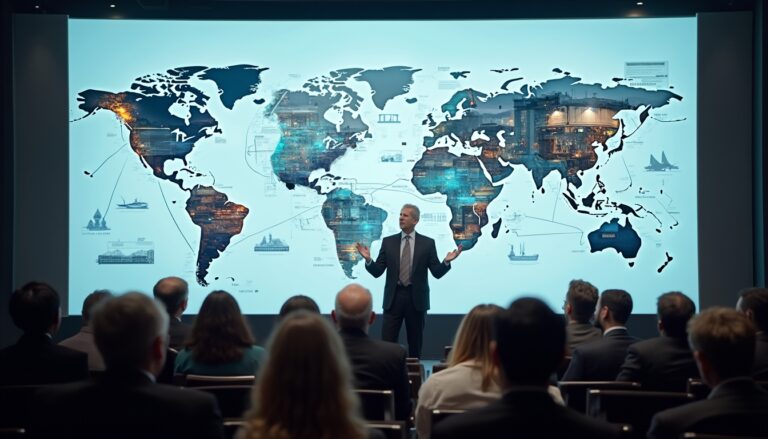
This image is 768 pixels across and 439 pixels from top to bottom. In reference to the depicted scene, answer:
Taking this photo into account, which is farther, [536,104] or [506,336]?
[536,104]

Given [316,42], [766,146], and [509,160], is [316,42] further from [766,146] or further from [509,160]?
[766,146]

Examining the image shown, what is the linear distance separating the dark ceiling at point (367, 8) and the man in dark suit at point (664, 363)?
202 inches

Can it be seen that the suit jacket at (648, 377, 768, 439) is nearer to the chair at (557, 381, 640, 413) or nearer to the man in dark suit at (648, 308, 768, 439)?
the man in dark suit at (648, 308, 768, 439)

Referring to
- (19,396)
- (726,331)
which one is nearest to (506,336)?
(726,331)

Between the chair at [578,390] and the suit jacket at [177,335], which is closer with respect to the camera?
the chair at [578,390]

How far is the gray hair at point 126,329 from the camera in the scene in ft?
7.48

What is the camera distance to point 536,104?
8289 mm

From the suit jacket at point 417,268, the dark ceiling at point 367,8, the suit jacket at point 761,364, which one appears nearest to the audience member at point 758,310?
the suit jacket at point 761,364

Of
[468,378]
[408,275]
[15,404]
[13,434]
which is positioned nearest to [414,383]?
[468,378]

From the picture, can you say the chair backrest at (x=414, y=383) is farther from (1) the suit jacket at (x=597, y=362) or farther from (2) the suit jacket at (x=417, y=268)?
(2) the suit jacket at (x=417, y=268)

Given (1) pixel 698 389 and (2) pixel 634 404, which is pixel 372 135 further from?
(2) pixel 634 404

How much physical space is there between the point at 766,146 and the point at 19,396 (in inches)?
285

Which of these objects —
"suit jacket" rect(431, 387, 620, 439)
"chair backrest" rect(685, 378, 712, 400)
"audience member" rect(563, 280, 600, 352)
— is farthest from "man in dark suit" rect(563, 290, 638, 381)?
"suit jacket" rect(431, 387, 620, 439)

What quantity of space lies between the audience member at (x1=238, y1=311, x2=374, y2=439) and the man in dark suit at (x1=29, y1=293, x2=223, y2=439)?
361mm
